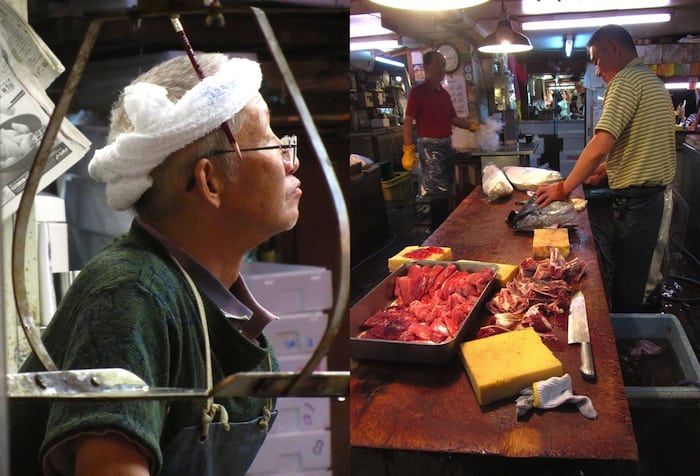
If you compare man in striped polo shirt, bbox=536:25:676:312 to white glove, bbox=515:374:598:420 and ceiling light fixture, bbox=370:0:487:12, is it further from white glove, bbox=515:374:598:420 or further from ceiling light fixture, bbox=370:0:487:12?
white glove, bbox=515:374:598:420

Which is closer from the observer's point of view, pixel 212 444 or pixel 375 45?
pixel 212 444

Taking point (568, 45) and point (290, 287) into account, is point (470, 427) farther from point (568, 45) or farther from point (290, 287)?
point (568, 45)

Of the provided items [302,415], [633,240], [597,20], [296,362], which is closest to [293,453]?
[302,415]

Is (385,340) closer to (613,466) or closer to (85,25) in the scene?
(613,466)

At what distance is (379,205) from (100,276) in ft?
3.46

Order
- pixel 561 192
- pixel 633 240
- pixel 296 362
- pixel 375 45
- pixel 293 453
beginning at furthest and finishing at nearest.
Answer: pixel 633 240 → pixel 561 192 → pixel 375 45 → pixel 293 453 → pixel 296 362

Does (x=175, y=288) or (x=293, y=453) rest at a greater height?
(x=175, y=288)

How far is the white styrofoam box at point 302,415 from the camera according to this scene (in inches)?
27.4

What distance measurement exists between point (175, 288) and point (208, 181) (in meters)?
0.15

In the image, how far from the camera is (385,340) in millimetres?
1883

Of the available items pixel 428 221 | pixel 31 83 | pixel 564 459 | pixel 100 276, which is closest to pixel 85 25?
pixel 31 83

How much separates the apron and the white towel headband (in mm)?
141

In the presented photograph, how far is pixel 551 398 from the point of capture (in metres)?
1.68

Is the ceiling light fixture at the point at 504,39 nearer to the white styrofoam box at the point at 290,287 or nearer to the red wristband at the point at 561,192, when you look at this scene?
the red wristband at the point at 561,192
